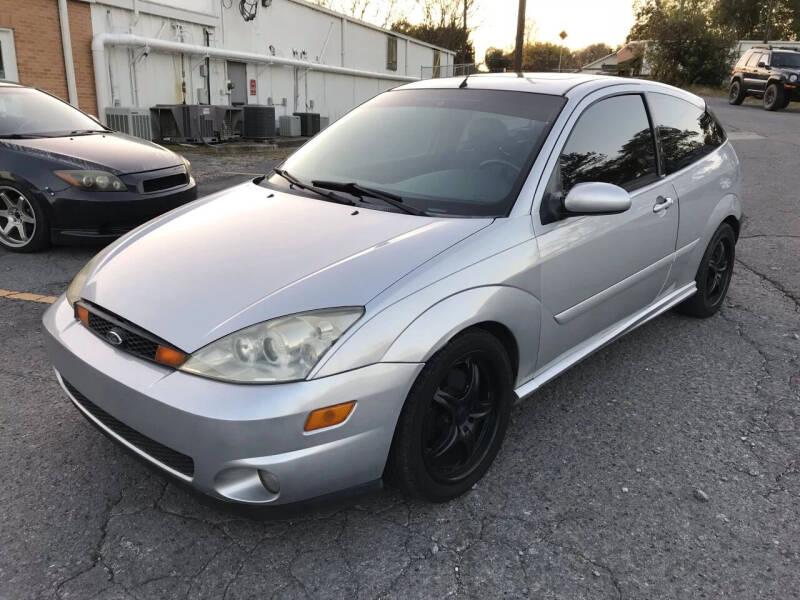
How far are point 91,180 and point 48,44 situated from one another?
27.1ft

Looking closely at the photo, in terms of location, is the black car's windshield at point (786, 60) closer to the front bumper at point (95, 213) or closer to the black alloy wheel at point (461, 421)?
the front bumper at point (95, 213)

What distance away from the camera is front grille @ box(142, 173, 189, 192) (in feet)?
18.6

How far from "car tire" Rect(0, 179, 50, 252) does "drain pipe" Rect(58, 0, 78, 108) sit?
7214mm

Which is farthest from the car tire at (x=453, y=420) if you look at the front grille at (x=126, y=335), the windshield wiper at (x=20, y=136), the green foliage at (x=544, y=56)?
the green foliage at (x=544, y=56)

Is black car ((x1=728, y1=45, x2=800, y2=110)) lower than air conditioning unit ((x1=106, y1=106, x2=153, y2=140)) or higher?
higher

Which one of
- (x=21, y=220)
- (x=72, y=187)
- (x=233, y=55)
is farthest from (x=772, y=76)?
(x=21, y=220)

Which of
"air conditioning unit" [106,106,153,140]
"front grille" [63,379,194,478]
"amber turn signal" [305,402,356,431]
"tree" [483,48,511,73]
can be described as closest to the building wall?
"air conditioning unit" [106,106,153,140]

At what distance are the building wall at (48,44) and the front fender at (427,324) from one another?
11945 mm

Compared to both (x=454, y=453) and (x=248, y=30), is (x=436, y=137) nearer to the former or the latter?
(x=454, y=453)

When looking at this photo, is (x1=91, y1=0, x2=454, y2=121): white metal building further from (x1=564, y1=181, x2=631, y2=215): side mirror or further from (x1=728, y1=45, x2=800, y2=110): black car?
(x1=728, y1=45, x2=800, y2=110): black car

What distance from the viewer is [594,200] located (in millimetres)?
2709

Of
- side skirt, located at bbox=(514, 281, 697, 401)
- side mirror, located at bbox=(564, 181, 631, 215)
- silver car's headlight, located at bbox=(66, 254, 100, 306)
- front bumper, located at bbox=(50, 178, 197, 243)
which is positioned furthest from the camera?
front bumper, located at bbox=(50, 178, 197, 243)

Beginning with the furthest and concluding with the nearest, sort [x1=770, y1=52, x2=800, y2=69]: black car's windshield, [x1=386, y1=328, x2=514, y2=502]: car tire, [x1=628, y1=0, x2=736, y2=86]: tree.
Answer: [x1=628, y1=0, x2=736, y2=86]: tree < [x1=770, y1=52, x2=800, y2=69]: black car's windshield < [x1=386, y1=328, x2=514, y2=502]: car tire

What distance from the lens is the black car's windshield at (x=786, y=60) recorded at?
74.6 ft
